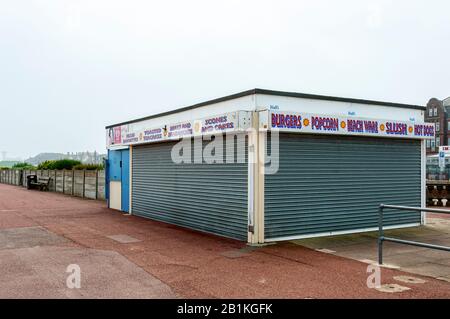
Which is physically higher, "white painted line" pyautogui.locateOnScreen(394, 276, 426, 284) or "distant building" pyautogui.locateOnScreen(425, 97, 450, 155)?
"distant building" pyautogui.locateOnScreen(425, 97, 450, 155)

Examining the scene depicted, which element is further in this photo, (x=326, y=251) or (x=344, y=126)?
(x=344, y=126)

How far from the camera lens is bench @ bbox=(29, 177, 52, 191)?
1210 inches

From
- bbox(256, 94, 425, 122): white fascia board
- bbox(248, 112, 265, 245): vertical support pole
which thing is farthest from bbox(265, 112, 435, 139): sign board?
bbox(248, 112, 265, 245): vertical support pole

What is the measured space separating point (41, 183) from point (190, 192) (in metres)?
22.1

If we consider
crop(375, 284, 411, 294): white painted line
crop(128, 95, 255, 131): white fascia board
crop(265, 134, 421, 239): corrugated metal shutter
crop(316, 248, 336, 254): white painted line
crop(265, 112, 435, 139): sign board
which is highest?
crop(128, 95, 255, 131): white fascia board

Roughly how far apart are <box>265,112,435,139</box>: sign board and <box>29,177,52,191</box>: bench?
2468 cm

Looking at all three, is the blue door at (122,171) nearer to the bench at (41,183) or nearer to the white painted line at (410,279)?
the white painted line at (410,279)

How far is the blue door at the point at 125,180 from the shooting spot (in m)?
16.2

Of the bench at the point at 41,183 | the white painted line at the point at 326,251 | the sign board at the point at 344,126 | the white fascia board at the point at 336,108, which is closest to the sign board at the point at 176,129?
the white fascia board at the point at 336,108

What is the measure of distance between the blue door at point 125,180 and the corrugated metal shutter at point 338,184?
7.74m

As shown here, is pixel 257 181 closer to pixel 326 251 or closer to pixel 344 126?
pixel 326 251

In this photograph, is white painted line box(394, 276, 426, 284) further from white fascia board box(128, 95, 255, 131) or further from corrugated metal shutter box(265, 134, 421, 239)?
white fascia board box(128, 95, 255, 131)

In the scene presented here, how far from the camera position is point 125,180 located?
16516 mm

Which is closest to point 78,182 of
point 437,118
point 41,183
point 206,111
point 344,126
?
point 41,183
